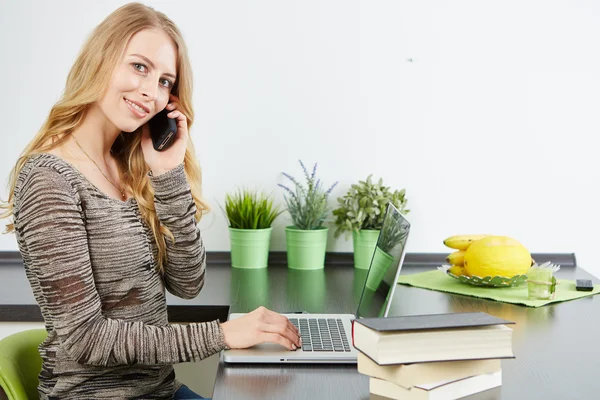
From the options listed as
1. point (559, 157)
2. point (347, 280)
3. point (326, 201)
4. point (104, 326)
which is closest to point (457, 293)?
point (347, 280)

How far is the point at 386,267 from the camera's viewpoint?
5.13 ft

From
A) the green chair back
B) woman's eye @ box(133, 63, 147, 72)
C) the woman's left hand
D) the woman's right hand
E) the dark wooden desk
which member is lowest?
the green chair back

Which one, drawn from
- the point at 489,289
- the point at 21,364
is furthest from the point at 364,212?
the point at 21,364

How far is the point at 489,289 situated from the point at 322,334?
2.20 ft

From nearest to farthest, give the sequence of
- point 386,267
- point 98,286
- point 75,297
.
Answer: point 75,297 → point 98,286 → point 386,267

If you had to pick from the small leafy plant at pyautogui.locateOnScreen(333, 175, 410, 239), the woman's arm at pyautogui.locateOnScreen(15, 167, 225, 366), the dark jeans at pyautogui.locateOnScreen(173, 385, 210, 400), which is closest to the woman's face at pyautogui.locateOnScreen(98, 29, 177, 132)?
the woman's arm at pyautogui.locateOnScreen(15, 167, 225, 366)

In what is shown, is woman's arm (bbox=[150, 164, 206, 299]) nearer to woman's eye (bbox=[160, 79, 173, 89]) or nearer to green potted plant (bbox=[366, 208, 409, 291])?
woman's eye (bbox=[160, 79, 173, 89])

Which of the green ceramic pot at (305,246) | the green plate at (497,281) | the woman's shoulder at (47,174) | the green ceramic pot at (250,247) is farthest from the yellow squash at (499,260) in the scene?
the woman's shoulder at (47,174)

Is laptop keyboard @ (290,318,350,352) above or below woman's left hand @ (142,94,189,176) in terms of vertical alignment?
below

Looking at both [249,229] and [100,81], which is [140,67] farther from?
[249,229]

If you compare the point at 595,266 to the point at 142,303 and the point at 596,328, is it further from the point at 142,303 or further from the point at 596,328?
the point at 142,303

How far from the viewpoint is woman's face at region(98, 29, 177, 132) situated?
150 centimetres

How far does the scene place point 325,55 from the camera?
2426mm

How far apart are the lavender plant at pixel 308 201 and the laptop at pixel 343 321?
0.69 metres
